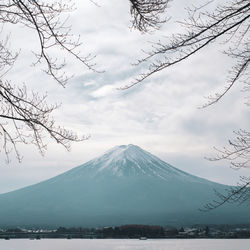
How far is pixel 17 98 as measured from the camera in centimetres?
452

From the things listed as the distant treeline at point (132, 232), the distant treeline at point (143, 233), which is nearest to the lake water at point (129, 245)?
the distant treeline at point (132, 232)

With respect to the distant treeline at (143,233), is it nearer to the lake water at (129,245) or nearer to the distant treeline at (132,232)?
the distant treeline at (132,232)

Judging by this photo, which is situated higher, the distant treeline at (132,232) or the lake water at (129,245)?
the distant treeline at (132,232)

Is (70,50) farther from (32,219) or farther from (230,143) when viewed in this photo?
(32,219)

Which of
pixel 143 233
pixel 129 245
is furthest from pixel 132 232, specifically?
pixel 129 245

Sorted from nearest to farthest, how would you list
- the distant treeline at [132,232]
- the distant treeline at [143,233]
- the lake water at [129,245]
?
the lake water at [129,245] < the distant treeline at [132,232] < the distant treeline at [143,233]

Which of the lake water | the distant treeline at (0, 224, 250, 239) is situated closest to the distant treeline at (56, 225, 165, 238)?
the distant treeline at (0, 224, 250, 239)

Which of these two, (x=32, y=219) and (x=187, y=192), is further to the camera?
(x=187, y=192)

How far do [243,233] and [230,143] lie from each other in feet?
368

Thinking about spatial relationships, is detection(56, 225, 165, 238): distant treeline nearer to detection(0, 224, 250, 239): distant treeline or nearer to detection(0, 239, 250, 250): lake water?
detection(0, 224, 250, 239): distant treeline

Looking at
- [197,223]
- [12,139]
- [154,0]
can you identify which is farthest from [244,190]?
[197,223]

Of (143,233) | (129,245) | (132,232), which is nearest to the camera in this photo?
(129,245)

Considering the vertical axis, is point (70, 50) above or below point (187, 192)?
below

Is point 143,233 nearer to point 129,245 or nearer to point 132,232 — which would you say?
point 132,232
